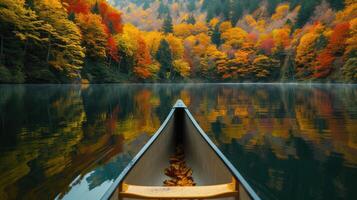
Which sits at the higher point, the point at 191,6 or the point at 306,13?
the point at 191,6

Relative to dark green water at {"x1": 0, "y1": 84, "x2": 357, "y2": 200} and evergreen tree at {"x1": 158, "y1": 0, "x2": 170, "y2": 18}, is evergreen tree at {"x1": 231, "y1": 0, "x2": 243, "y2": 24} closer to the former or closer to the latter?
evergreen tree at {"x1": 158, "y1": 0, "x2": 170, "y2": 18}

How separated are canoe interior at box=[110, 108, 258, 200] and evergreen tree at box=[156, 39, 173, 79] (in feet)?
195

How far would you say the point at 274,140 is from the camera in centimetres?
832

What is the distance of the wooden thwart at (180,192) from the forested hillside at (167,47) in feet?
91.6

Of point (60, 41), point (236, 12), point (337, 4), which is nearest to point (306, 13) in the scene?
point (337, 4)

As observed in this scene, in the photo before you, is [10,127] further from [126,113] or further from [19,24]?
[19,24]

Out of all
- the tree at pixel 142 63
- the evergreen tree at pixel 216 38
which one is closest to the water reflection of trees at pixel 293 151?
the tree at pixel 142 63

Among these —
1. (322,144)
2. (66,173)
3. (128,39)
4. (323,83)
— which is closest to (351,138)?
(322,144)

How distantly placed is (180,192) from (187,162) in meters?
2.40

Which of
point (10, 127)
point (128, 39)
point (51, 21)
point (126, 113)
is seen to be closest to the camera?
point (10, 127)

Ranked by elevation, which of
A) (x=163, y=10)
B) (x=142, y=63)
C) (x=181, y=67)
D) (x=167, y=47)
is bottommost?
(x=142, y=63)

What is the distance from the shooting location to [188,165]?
18.4ft

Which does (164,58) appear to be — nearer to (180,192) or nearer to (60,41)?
(60,41)

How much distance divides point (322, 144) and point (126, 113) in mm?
8500
